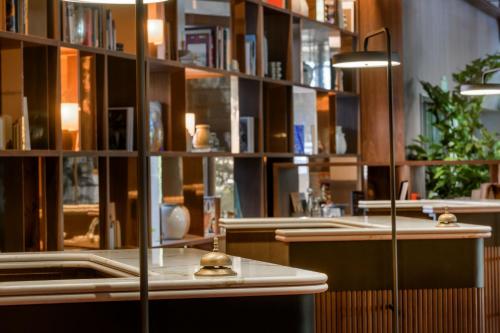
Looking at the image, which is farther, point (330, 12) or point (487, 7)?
point (487, 7)

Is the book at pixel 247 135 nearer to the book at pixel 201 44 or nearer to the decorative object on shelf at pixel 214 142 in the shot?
the decorative object on shelf at pixel 214 142

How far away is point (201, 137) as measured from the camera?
268 inches

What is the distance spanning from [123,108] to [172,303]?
319 centimetres

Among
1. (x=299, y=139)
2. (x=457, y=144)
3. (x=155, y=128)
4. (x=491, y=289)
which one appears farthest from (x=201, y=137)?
(x=457, y=144)

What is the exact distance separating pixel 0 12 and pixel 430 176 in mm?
6840

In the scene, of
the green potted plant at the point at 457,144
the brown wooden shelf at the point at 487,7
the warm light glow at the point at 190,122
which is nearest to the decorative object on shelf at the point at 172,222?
the warm light glow at the point at 190,122

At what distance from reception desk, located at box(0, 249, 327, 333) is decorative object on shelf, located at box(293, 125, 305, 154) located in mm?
5145

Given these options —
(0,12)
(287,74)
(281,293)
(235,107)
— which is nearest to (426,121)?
(287,74)

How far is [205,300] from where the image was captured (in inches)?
118

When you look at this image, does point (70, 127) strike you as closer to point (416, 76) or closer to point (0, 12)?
point (0, 12)

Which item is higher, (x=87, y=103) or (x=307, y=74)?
(x=307, y=74)

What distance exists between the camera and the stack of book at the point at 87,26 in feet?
17.8

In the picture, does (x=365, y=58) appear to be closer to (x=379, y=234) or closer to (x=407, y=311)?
(x=379, y=234)

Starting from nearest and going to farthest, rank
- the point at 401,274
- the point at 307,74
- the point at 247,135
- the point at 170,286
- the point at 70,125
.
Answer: the point at 170,286, the point at 401,274, the point at 70,125, the point at 247,135, the point at 307,74
